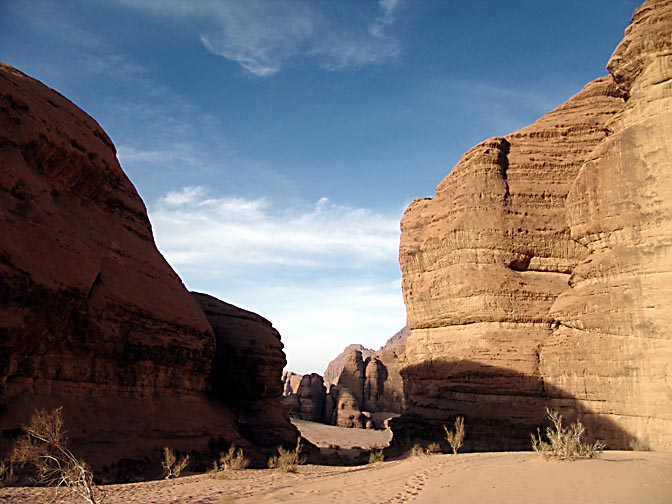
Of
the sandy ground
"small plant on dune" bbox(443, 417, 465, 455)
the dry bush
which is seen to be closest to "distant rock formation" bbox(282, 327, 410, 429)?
"small plant on dune" bbox(443, 417, 465, 455)

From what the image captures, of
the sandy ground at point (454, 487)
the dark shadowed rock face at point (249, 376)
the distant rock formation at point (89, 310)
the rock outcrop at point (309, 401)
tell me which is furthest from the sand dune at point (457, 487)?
the rock outcrop at point (309, 401)

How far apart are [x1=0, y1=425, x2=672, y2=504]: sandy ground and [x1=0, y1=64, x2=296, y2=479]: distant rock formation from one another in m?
3.85

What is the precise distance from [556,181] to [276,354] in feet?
54.0

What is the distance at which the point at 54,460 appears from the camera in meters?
9.57

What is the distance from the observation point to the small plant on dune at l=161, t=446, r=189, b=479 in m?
14.3

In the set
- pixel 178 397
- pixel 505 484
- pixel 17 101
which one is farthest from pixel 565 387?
Answer: pixel 17 101

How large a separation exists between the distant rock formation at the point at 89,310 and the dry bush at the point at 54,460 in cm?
102

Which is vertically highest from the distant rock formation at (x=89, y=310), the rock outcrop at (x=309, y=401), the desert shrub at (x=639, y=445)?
the distant rock formation at (x=89, y=310)

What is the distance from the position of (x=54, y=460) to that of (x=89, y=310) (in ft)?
23.9

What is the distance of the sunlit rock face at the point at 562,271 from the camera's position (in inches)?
631

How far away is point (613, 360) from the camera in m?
16.3

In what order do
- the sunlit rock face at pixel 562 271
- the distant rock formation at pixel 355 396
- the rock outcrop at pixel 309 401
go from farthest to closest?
the rock outcrop at pixel 309 401, the distant rock formation at pixel 355 396, the sunlit rock face at pixel 562 271

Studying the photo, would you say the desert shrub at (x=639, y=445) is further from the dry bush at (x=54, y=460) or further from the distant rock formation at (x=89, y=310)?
the dry bush at (x=54, y=460)

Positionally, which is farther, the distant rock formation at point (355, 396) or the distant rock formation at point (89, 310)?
the distant rock formation at point (355, 396)
